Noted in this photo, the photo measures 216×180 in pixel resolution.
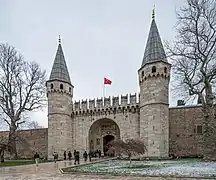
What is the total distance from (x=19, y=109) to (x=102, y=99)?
327 inches

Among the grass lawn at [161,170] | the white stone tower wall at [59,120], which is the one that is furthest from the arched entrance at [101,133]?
the grass lawn at [161,170]

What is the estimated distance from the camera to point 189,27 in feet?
63.4

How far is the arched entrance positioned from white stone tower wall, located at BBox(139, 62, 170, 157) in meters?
5.00

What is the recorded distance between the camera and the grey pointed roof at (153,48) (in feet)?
77.2

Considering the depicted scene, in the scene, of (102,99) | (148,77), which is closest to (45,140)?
(102,99)

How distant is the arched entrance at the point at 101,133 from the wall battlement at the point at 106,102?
5.62 feet

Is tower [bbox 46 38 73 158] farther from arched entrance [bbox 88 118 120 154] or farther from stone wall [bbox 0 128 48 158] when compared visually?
stone wall [bbox 0 128 48 158]

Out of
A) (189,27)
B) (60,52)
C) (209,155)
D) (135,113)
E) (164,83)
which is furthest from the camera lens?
(60,52)

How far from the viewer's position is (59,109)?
26.8 meters

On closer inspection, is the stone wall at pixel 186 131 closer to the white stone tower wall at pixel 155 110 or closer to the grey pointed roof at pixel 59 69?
the white stone tower wall at pixel 155 110

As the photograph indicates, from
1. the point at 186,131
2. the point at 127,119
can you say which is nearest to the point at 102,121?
the point at 127,119

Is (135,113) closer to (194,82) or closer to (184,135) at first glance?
(184,135)

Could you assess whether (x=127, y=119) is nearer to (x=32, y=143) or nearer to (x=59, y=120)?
(x=59, y=120)

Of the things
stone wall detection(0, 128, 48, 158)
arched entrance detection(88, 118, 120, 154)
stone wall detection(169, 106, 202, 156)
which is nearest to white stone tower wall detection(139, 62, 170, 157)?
stone wall detection(169, 106, 202, 156)
